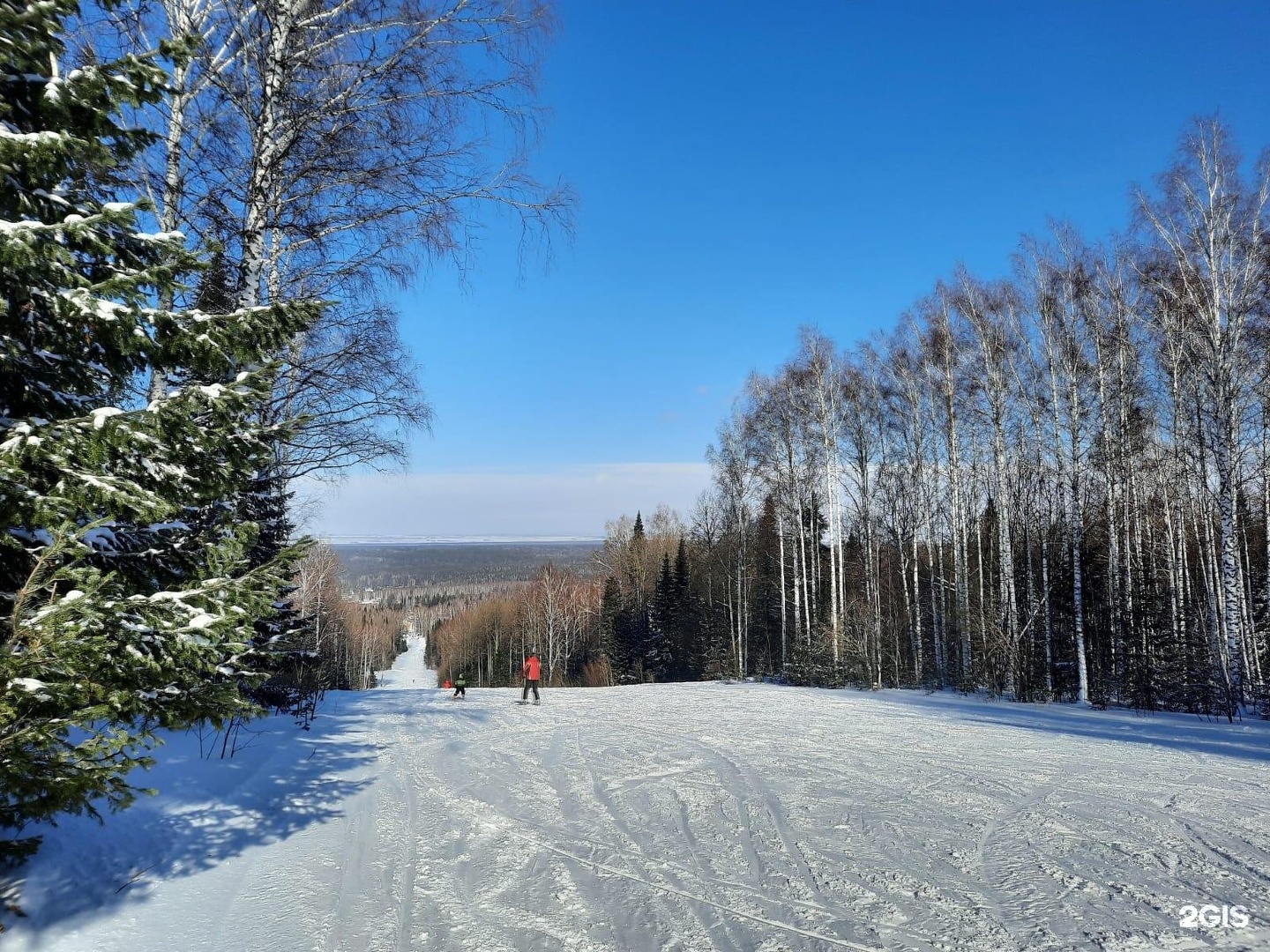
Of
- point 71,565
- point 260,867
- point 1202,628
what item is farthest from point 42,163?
point 1202,628

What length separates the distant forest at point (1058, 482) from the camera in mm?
13109

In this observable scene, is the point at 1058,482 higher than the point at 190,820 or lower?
higher

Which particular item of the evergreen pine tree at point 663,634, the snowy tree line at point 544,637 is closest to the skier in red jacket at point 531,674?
the snowy tree line at point 544,637

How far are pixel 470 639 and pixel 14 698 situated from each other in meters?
67.4

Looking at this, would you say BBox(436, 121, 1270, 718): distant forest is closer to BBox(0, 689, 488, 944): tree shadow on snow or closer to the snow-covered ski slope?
the snow-covered ski slope

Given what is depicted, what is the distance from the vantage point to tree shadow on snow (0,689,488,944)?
3400 millimetres

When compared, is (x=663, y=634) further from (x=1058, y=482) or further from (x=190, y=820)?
(x=190, y=820)

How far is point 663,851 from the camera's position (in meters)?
4.57

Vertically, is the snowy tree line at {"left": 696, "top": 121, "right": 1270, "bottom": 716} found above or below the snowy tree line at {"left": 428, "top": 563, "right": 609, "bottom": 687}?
above

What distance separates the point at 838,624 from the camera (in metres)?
20.6

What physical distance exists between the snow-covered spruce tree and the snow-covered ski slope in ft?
3.51

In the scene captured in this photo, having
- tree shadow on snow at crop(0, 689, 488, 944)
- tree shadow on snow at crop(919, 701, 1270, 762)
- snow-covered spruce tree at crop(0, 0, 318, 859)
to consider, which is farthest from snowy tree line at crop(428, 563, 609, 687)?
snow-covered spruce tree at crop(0, 0, 318, 859)

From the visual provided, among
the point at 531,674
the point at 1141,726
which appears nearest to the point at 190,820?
the point at 531,674

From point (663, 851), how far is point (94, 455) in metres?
4.15
